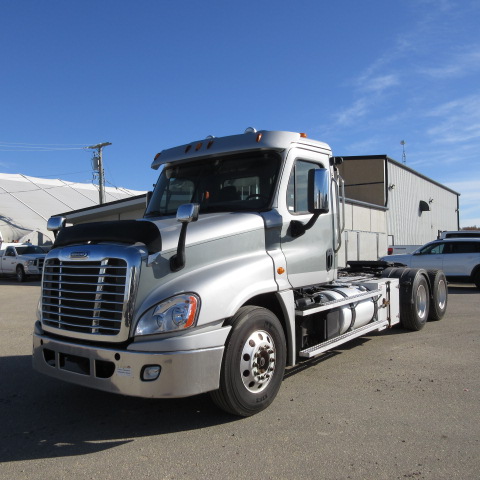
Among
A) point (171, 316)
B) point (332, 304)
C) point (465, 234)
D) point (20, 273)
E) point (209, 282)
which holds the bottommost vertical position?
point (20, 273)

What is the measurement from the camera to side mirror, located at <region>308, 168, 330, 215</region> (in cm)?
502

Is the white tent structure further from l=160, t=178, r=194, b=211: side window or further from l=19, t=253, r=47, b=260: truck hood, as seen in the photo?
l=160, t=178, r=194, b=211: side window

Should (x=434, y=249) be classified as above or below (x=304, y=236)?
below

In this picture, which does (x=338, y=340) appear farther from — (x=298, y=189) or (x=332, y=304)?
(x=298, y=189)

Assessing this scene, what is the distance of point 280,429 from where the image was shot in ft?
13.7

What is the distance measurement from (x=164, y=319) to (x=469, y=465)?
2434 millimetres

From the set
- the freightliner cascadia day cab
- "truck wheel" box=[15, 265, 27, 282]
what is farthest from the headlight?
"truck wheel" box=[15, 265, 27, 282]

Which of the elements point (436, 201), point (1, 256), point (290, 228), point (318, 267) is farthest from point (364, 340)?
point (436, 201)

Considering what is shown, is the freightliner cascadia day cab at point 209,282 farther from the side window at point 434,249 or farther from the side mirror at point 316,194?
the side window at point 434,249

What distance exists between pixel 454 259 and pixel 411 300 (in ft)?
29.5

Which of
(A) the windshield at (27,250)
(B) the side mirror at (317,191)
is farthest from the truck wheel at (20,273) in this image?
(B) the side mirror at (317,191)

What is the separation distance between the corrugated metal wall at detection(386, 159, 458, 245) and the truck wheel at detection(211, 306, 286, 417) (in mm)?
25480

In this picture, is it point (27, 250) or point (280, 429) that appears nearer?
point (280, 429)

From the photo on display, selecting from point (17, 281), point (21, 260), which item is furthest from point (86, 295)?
point (17, 281)
